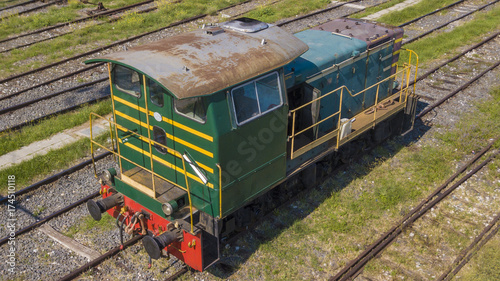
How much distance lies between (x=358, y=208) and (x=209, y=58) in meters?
5.15

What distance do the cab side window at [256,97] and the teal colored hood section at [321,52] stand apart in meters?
1.25

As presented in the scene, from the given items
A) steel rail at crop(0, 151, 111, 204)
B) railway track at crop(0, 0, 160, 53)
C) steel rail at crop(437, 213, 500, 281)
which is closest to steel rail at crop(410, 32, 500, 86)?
steel rail at crop(437, 213, 500, 281)

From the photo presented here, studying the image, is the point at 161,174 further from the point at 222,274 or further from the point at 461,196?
the point at 461,196

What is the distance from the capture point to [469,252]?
9.48m

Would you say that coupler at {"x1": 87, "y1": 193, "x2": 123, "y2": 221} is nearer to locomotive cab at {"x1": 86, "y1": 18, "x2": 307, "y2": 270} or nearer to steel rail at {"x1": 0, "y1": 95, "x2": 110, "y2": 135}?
locomotive cab at {"x1": 86, "y1": 18, "x2": 307, "y2": 270}

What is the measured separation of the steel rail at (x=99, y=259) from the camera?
8.83 metres

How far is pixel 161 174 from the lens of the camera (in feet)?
29.9

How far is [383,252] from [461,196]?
9.71 feet

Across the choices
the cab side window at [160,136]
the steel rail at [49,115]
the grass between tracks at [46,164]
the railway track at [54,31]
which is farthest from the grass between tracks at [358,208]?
the railway track at [54,31]

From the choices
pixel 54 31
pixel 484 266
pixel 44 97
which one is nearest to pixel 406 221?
pixel 484 266

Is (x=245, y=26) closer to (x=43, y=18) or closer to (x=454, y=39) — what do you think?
(x=454, y=39)

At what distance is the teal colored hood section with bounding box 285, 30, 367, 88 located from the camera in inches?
399

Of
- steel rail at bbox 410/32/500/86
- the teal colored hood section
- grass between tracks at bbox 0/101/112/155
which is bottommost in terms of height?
grass between tracks at bbox 0/101/112/155

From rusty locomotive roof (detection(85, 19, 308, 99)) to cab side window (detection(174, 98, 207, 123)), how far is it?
42 centimetres
